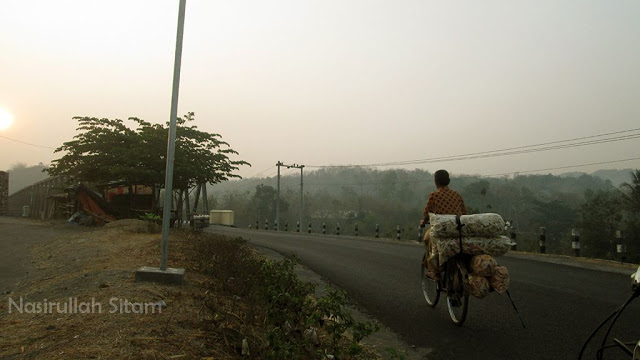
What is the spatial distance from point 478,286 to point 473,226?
717mm

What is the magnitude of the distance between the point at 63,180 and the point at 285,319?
107 feet

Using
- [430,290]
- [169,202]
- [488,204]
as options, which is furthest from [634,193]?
[169,202]

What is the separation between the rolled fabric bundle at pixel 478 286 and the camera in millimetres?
4711

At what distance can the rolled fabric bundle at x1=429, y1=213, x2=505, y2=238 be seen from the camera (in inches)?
199

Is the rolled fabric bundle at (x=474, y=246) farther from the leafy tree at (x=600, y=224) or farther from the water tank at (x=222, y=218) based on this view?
the water tank at (x=222, y=218)

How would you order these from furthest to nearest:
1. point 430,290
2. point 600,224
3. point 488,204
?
point 600,224, point 488,204, point 430,290

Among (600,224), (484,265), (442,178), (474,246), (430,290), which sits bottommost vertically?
(430,290)

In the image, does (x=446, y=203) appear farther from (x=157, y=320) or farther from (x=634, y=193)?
(x=634, y=193)

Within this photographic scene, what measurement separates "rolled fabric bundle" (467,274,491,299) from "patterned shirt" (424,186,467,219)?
1204 mm

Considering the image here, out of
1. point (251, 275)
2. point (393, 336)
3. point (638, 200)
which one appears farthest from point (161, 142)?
point (638, 200)

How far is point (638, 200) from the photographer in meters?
32.2

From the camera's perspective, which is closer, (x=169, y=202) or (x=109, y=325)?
(x=109, y=325)

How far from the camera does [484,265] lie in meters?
4.78

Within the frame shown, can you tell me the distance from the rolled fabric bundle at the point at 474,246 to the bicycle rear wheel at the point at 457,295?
23cm
